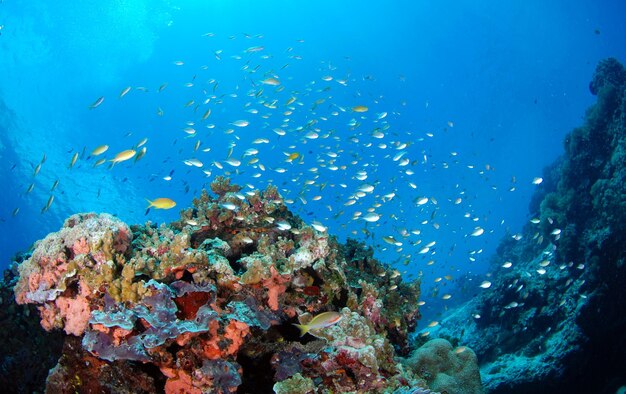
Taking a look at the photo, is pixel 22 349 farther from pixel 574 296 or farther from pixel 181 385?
pixel 574 296

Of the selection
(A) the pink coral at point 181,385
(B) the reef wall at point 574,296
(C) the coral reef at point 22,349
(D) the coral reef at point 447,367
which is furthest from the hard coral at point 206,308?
(B) the reef wall at point 574,296

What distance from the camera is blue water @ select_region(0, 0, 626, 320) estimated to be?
38438 millimetres

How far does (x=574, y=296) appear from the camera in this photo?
12977mm

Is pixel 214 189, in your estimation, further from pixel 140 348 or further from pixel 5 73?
pixel 5 73

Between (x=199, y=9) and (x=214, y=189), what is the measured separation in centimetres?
6820

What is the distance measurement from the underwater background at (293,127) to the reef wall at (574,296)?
0.59ft

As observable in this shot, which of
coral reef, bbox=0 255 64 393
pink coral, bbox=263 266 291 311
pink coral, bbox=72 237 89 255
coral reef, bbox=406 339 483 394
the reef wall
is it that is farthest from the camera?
the reef wall

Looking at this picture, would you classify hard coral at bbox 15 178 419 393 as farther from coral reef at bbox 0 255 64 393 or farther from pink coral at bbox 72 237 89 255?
coral reef at bbox 0 255 64 393

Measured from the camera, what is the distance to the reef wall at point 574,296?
1146 cm

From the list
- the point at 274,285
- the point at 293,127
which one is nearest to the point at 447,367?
the point at 274,285

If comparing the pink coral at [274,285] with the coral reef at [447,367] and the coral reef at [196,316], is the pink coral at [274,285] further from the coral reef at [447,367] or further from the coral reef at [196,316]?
the coral reef at [447,367]

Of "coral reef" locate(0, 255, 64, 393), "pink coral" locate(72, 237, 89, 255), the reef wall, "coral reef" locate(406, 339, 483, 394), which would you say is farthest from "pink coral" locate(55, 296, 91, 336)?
the reef wall

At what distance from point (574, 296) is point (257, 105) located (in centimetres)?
6541

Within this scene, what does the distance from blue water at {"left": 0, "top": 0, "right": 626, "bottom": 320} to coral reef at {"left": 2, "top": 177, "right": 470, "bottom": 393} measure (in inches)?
367
